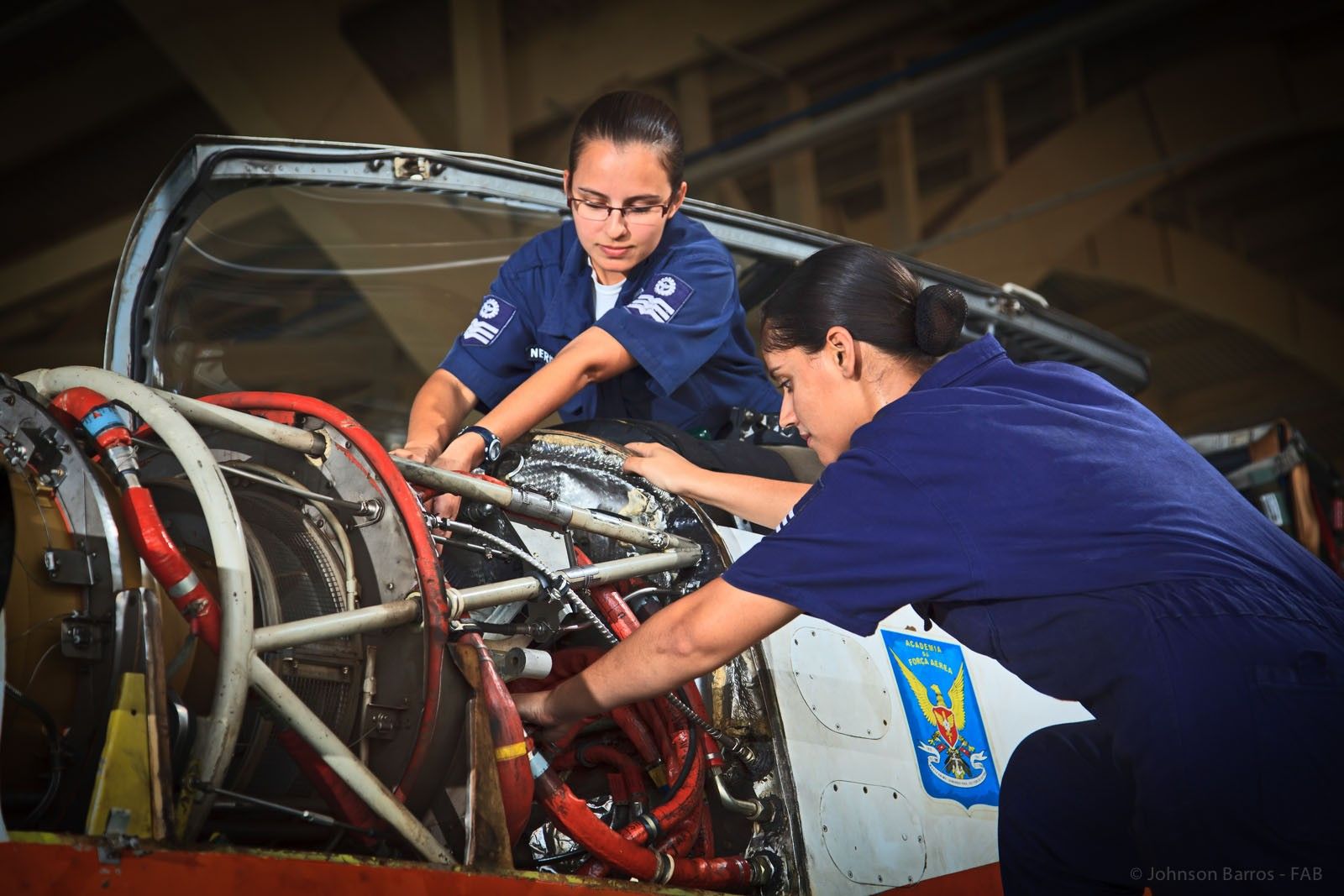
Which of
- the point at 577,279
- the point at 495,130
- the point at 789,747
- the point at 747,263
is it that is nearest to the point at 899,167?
the point at 495,130

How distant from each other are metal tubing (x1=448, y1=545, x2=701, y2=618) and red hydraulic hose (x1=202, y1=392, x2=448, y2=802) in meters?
0.05

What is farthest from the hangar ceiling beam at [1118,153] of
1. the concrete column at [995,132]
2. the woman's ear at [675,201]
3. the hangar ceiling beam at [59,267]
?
the woman's ear at [675,201]

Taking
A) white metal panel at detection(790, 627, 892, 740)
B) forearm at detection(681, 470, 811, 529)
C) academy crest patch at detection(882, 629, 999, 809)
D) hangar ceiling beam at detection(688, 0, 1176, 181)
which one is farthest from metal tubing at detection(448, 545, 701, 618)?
hangar ceiling beam at detection(688, 0, 1176, 181)

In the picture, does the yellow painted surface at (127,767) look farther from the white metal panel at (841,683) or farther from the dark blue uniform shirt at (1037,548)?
the white metal panel at (841,683)

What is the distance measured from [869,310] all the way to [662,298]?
86 cm

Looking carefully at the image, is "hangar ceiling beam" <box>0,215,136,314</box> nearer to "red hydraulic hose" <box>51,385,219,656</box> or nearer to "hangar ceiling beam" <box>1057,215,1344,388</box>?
"red hydraulic hose" <box>51,385,219,656</box>

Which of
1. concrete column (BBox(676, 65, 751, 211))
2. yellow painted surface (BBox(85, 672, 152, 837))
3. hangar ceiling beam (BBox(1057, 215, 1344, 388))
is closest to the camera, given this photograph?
yellow painted surface (BBox(85, 672, 152, 837))

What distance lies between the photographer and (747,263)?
11.3 feet

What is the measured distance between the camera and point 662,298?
277 centimetres

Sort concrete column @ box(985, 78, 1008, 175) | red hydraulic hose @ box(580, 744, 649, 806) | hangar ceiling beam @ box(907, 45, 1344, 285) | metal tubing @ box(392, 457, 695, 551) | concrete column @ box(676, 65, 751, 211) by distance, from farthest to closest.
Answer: concrete column @ box(985, 78, 1008, 175), hangar ceiling beam @ box(907, 45, 1344, 285), concrete column @ box(676, 65, 751, 211), red hydraulic hose @ box(580, 744, 649, 806), metal tubing @ box(392, 457, 695, 551)

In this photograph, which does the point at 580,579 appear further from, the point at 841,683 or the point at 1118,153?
the point at 1118,153

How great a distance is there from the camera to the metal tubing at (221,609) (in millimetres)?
1569

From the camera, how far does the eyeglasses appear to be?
2668 millimetres

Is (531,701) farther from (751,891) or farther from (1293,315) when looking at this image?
(1293,315)
